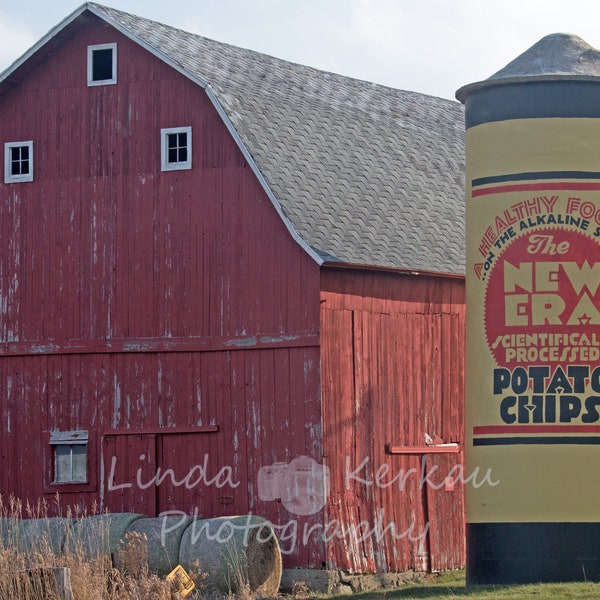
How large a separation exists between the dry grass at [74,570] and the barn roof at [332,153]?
466cm

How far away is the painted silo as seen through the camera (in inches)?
669

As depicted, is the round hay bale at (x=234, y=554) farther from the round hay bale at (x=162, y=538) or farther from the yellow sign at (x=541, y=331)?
the yellow sign at (x=541, y=331)

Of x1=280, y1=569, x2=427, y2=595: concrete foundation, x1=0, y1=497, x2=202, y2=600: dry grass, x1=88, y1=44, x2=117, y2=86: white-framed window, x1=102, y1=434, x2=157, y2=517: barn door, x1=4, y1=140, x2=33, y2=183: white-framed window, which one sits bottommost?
x1=280, y1=569, x2=427, y2=595: concrete foundation

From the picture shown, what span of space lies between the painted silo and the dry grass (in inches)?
154

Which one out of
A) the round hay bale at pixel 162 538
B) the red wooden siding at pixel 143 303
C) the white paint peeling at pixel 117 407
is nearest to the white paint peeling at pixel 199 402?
the red wooden siding at pixel 143 303

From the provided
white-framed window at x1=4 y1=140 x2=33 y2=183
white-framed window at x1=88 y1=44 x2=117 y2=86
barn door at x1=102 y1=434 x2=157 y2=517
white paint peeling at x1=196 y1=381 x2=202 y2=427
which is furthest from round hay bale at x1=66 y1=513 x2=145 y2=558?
white-framed window at x1=88 y1=44 x2=117 y2=86

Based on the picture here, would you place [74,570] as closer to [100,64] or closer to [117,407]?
[117,407]

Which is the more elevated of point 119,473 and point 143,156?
point 143,156

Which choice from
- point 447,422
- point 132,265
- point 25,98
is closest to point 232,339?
point 132,265

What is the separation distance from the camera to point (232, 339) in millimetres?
20312

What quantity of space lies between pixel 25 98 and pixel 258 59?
4220 millimetres

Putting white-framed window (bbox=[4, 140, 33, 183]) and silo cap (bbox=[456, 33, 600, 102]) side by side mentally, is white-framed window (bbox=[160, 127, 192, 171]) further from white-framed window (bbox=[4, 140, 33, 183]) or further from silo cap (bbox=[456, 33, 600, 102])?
silo cap (bbox=[456, 33, 600, 102])

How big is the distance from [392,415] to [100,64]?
266 inches

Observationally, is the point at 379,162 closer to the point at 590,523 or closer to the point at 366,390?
the point at 366,390
